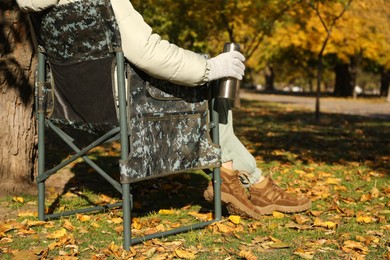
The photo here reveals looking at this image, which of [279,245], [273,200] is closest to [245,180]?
[273,200]

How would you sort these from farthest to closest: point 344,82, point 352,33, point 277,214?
point 344,82, point 352,33, point 277,214

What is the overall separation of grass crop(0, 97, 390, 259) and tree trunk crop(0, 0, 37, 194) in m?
0.23

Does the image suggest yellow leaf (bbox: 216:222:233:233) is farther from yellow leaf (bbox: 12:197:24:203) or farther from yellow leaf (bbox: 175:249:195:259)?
yellow leaf (bbox: 12:197:24:203)

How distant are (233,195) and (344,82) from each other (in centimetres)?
3414

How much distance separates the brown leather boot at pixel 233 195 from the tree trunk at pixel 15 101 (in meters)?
1.74

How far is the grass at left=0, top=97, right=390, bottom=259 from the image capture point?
2973mm

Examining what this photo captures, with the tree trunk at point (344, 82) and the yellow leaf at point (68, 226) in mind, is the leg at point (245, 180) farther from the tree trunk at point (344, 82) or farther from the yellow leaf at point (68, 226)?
the tree trunk at point (344, 82)

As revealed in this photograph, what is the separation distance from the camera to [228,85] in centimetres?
319

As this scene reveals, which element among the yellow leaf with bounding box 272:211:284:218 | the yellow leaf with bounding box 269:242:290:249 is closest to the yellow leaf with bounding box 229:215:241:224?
the yellow leaf with bounding box 272:211:284:218

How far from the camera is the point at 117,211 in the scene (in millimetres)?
3951

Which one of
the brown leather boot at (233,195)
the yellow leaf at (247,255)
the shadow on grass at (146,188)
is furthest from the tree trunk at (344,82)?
the yellow leaf at (247,255)

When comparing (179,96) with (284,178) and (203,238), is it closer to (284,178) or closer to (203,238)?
(203,238)

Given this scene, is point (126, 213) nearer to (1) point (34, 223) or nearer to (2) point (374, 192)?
(1) point (34, 223)

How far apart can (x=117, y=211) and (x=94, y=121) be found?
1066mm
